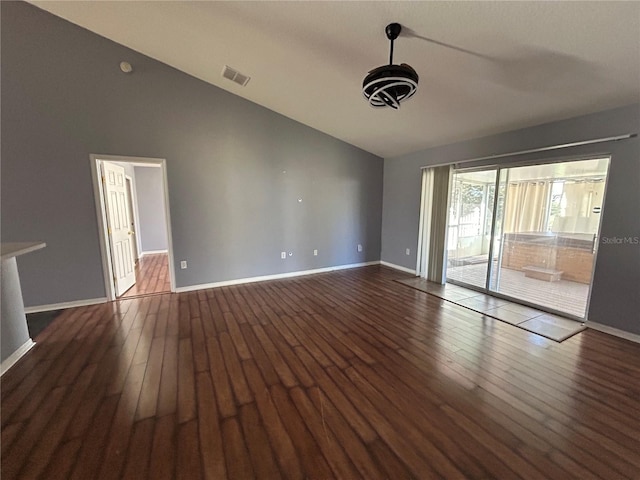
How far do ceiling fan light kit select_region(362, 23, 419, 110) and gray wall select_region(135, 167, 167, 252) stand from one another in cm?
665

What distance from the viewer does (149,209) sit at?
7.19m

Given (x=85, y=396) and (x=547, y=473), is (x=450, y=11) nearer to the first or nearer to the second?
(x=547, y=473)

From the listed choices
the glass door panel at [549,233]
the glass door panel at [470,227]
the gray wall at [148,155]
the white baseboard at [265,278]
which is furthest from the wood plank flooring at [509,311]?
the gray wall at [148,155]

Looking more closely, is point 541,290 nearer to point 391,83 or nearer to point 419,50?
point 419,50

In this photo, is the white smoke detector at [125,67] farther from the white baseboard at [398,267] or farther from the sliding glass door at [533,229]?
the white baseboard at [398,267]

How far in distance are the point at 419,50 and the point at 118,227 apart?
4682mm

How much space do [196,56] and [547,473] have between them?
506 cm

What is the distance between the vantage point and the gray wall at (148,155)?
321 cm

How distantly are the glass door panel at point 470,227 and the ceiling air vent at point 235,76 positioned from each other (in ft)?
12.0

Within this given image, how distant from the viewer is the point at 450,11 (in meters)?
1.99

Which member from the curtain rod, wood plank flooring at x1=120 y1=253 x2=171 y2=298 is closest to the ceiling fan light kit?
the curtain rod

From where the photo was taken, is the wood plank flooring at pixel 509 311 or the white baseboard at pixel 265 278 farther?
the white baseboard at pixel 265 278

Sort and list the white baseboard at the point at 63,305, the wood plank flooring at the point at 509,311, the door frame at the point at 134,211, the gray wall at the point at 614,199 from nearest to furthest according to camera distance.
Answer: the gray wall at the point at 614,199, the wood plank flooring at the point at 509,311, the white baseboard at the point at 63,305, the door frame at the point at 134,211

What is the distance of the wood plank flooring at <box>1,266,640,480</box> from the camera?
57.4 inches
